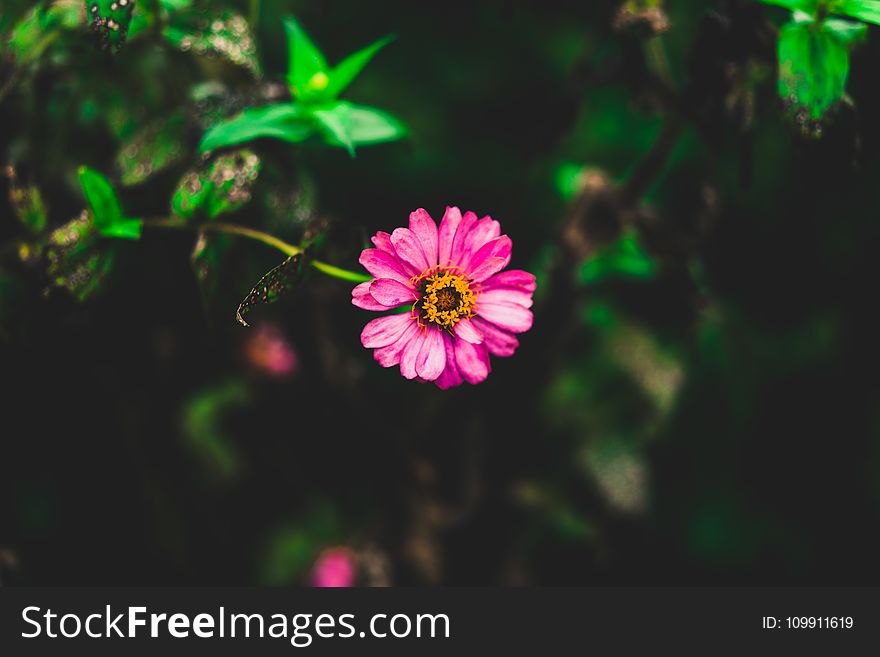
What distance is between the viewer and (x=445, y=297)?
0.45 metres

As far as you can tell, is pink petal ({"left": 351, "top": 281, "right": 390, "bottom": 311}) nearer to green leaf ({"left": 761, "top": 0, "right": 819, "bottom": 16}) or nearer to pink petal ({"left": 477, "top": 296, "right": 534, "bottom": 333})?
pink petal ({"left": 477, "top": 296, "right": 534, "bottom": 333})

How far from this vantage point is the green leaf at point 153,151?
532mm

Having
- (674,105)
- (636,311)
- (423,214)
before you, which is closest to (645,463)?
(636,311)

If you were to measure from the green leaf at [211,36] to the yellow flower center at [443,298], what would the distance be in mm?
285

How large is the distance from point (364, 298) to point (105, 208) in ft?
0.73

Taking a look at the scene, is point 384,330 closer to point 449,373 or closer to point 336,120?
point 449,373

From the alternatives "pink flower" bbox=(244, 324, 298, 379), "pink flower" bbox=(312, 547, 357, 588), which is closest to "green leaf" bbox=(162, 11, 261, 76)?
"pink flower" bbox=(244, 324, 298, 379)

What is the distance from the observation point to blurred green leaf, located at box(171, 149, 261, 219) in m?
0.49

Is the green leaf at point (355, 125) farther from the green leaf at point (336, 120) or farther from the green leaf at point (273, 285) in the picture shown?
the green leaf at point (273, 285)

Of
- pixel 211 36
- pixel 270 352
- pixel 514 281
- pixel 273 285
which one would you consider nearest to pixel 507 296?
pixel 514 281

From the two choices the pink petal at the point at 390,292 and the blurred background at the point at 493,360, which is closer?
the pink petal at the point at 390,292

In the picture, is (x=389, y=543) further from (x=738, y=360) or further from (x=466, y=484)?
(x=738, y=360)

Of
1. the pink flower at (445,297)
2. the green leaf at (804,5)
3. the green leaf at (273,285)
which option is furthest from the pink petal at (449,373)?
the green leaf at (804,5)

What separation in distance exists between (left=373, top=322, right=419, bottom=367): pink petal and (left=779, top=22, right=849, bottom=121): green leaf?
0.97ft
